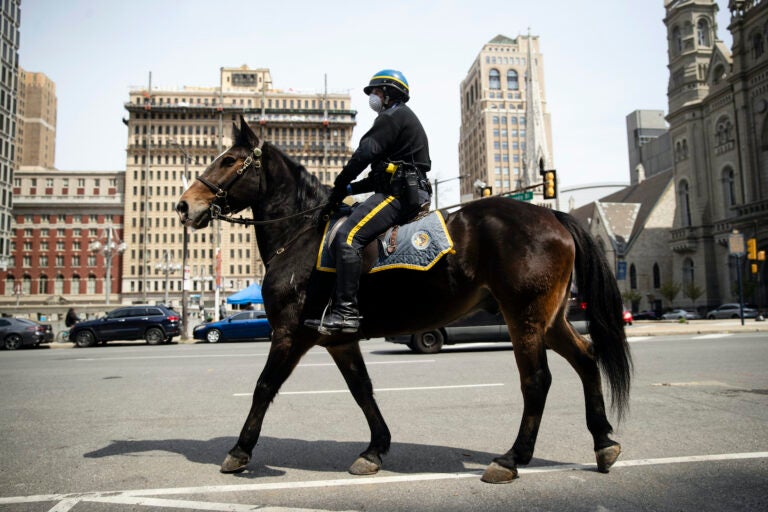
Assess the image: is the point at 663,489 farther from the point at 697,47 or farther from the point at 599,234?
the point at 599,234

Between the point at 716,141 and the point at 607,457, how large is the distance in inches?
2679

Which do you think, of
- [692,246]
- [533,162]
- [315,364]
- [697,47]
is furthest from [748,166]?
[315,364]

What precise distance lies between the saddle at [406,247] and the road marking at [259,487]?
5.14 feet

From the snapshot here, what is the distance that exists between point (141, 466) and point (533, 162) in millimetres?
74034

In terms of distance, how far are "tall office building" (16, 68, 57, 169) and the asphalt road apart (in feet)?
621

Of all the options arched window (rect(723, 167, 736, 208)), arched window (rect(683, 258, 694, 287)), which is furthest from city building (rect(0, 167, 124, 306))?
arched window (rect(723, 167, 736, 208))

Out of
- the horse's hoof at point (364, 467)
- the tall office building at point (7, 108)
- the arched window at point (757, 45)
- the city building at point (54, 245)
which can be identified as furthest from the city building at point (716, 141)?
the city building at point (54, 245)

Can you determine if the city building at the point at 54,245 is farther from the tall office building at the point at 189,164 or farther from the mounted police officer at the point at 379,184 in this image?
the mounted police officer at the point at 379,184

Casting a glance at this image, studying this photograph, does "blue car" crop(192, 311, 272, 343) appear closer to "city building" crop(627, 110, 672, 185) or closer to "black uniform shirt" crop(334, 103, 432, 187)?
"black uniform shirt" crop(334, 103, 432, 187)

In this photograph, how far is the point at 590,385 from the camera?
4.24 m

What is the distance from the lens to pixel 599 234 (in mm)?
78750

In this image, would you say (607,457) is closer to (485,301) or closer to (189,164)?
(485,301)

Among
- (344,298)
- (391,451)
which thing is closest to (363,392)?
(391,451)

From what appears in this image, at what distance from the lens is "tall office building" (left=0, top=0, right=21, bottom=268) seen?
227 feet
